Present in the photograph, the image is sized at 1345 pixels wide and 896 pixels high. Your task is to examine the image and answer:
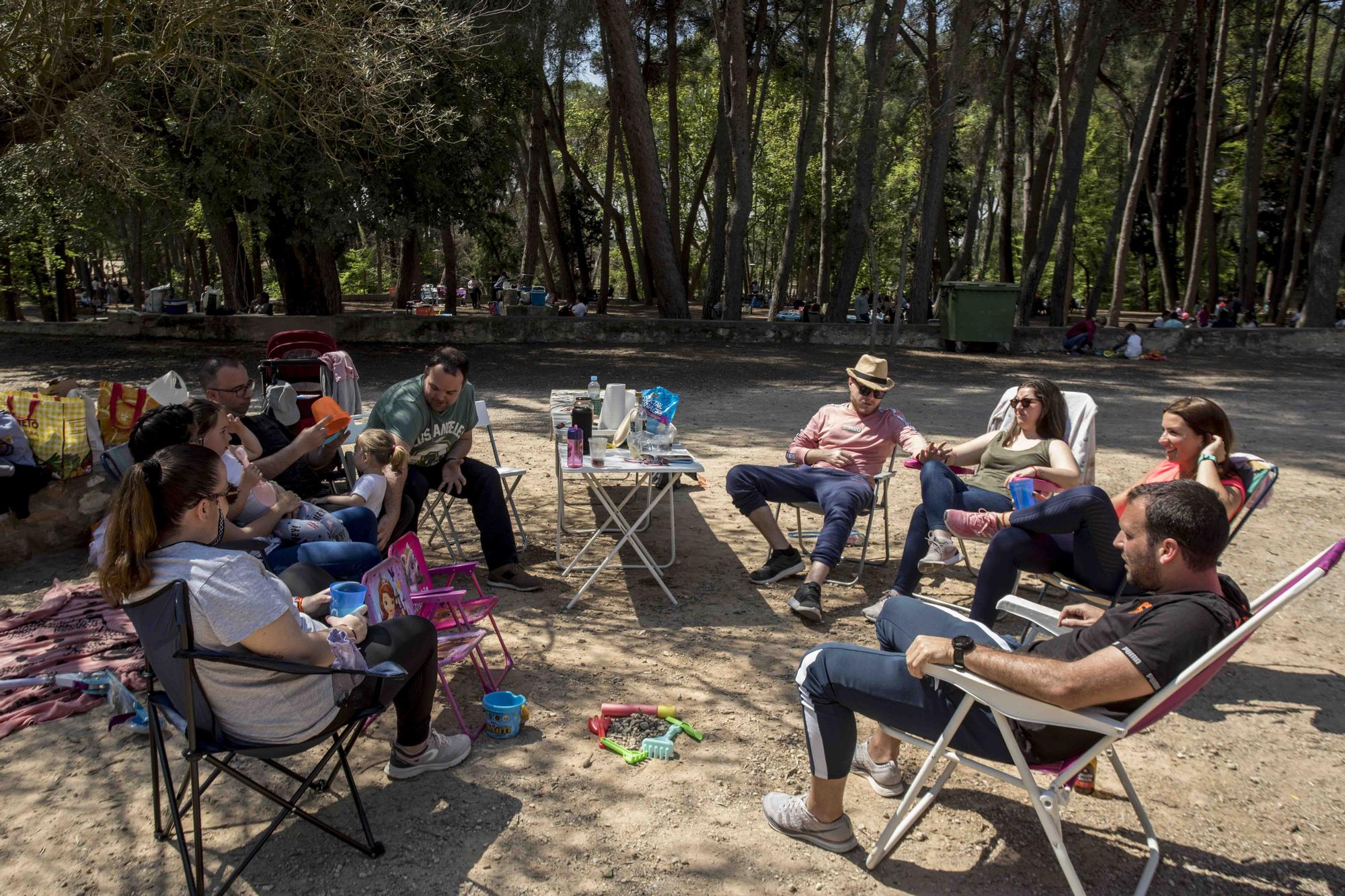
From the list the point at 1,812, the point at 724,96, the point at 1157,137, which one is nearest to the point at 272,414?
the point at 1,812

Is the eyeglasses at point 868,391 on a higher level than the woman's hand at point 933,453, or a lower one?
higher

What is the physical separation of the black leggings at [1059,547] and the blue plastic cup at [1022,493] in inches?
11.1

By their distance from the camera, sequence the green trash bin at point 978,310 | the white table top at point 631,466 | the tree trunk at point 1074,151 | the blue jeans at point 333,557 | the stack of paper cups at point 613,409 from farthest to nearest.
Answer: the tree trunk at point 1074,151, the green trash bin at point 978,310, the stack of paper cups at point 613,409, the white table top at point 631,466, the blue jeans at point 333,557

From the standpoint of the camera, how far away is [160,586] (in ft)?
7.31

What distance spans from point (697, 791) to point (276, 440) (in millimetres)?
2887

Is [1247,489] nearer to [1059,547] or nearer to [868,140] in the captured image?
[1059,547]

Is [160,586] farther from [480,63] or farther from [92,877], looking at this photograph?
[480,63]

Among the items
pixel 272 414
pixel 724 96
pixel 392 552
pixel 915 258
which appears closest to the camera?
pixel 392 552

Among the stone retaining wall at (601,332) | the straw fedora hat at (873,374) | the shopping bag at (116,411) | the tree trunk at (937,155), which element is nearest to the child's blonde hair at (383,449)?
the shopping bag at (116,411)

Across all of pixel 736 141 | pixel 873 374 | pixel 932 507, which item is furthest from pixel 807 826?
pixel 736 141

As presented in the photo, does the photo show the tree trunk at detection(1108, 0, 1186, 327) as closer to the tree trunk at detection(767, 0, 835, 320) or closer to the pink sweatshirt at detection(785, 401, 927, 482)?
the tree trunk at detection(767, 0, 835, 320)

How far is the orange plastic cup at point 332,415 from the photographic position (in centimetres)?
440

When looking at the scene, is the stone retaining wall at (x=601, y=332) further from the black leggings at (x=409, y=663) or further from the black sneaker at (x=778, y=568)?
the black leggings at (x=409, y=663)

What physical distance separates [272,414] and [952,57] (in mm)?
14638
